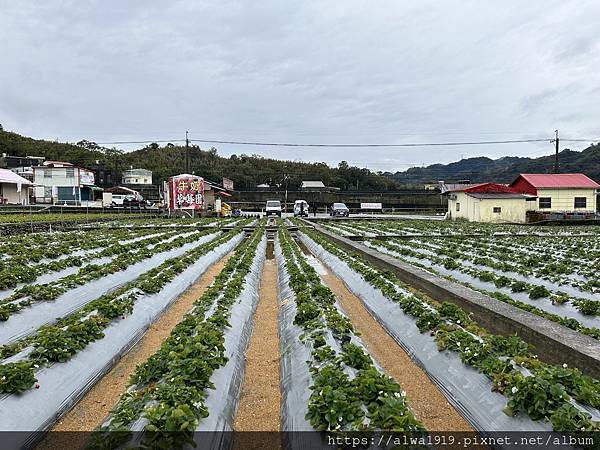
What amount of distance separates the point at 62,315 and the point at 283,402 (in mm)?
3647

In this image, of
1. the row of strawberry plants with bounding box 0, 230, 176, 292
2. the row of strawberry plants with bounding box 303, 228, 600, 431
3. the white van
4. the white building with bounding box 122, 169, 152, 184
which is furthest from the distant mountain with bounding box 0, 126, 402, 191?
the row of strawberry plants with bounding box 303, 228, 600, 431

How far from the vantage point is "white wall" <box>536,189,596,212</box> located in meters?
28.8

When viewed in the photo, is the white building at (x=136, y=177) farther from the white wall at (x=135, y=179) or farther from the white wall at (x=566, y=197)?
A: the white wall at (x=566, y=197)

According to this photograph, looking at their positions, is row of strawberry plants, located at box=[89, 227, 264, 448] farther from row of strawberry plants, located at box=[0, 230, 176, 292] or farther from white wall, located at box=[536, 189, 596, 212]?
white wall, located at box=[536, 189, 596, 212]

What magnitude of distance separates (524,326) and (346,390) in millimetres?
2751

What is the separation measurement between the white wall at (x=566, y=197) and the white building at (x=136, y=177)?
60.8 meters

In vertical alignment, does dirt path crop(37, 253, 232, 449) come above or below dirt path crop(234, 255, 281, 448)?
above

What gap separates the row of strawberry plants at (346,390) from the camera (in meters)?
2.48

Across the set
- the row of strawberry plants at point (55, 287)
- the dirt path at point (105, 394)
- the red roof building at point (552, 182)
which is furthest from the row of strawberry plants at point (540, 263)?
the red roof building at point (552, 182)

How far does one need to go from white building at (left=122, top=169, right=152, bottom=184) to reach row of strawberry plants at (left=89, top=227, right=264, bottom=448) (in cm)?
7020

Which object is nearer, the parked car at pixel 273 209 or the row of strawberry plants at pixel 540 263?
the row of strawberry plants at pixel 540 263

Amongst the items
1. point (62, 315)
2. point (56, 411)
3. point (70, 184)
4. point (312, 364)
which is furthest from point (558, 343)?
point (70, 184)

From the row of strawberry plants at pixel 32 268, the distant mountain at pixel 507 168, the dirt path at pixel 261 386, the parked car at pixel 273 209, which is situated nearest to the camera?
the dirt path at pixel 261 386

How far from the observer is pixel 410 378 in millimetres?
4035
